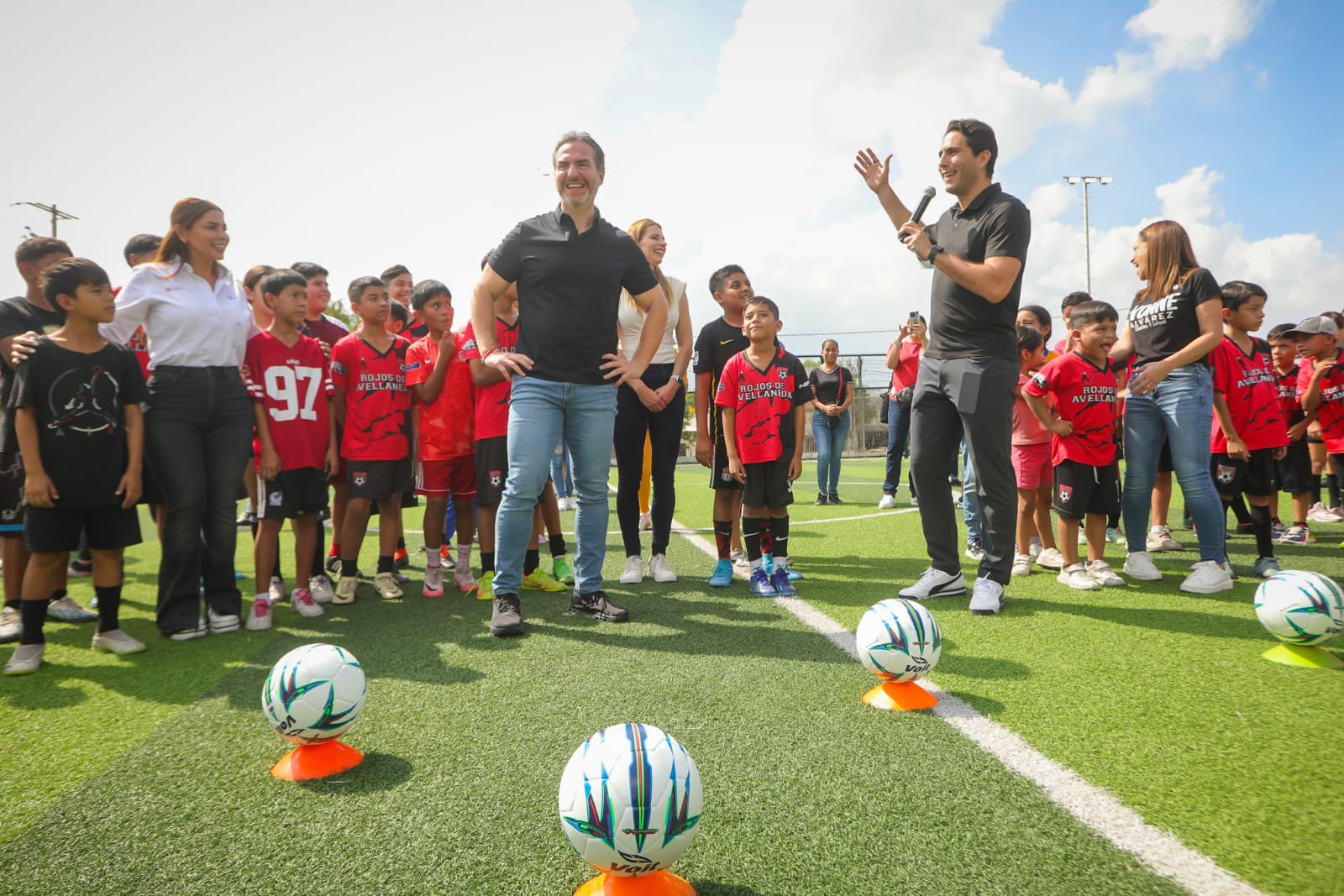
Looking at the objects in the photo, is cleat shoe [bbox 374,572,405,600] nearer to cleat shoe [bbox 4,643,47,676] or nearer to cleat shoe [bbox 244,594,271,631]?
cleat shoe [bbox 244,594,271,631]

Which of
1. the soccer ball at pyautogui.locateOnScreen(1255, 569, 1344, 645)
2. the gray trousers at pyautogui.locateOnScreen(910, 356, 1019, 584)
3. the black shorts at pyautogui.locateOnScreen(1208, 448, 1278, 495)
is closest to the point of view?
the soccer ball at pyautogui.locateOnScreen(1255, 569, 1344, 645)

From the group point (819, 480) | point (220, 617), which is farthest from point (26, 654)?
point (819, 480)

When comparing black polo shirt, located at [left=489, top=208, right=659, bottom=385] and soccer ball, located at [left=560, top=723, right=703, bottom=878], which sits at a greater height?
black polo shirt, located at [left=489, top=208, right=659, bottom=385]

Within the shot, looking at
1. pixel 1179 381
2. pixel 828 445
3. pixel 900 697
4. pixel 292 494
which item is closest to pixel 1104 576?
pixel 1179 381

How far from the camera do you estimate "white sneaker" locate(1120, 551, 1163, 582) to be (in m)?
4.96

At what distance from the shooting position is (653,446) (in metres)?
5.27

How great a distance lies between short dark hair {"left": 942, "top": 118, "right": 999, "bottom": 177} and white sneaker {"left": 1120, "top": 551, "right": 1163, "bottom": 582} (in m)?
2.86

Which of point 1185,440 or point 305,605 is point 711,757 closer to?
point 305,605

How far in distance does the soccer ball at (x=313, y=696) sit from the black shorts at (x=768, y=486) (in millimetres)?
3050

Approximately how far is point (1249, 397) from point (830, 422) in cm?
568

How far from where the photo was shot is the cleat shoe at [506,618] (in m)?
3.95

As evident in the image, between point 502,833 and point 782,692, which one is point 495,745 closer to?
point 502,833

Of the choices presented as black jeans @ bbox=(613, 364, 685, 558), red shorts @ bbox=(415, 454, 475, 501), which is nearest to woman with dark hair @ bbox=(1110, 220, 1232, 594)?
black jeans @ bbox=(613, 364, 685, 558)

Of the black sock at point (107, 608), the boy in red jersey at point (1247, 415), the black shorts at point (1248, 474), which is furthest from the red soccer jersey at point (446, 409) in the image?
the boy in red jersey at point (1247, 415)
